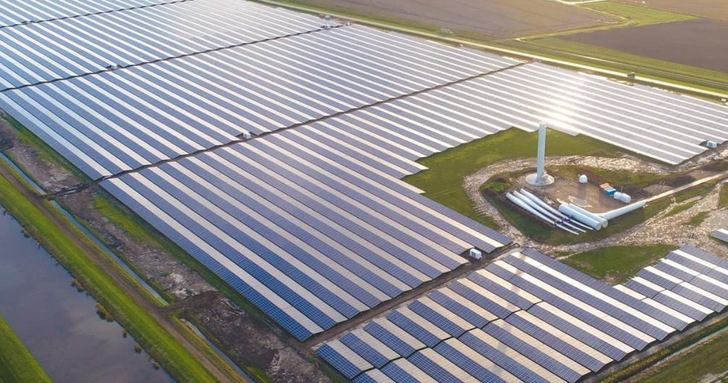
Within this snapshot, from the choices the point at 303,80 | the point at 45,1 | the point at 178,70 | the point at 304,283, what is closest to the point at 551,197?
the point at 304,283

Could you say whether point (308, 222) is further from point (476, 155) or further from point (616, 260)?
point (616, 260)

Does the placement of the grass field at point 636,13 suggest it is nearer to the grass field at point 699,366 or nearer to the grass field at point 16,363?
the grass field at point 699,366

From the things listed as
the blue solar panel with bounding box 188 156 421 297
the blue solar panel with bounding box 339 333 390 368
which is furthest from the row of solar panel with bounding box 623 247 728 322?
the blue solar panel with bounding box 339 333 390 368

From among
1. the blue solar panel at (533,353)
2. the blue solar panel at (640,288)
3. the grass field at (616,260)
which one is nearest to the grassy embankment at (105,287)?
the blue solar panel at (533,353)

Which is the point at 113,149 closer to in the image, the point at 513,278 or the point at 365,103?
the point at 365,103

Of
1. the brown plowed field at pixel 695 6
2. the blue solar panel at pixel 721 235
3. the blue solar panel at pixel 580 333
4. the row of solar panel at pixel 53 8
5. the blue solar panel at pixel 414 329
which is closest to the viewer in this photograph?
the blue solar panel at pixel 580 333
